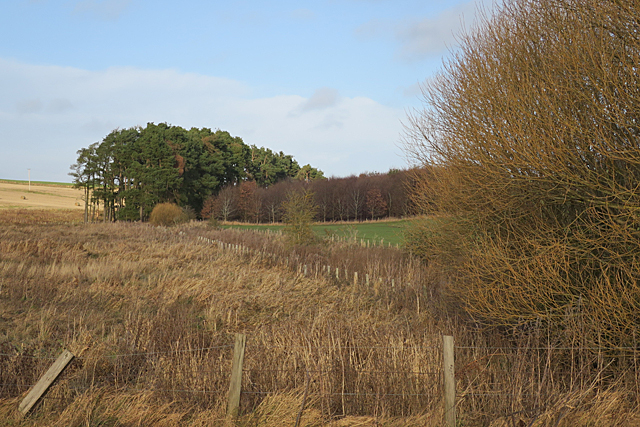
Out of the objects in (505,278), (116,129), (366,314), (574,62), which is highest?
(116,129)

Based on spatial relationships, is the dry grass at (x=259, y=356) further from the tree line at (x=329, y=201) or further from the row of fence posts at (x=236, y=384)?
the tree line at (x=329, y=201)

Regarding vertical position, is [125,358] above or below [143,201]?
below

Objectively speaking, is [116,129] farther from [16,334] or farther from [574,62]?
[574,62]

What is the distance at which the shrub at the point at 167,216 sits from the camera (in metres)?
37.4

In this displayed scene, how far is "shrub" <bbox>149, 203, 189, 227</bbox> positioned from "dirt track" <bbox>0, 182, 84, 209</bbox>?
18376 millimetres

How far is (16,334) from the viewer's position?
A: 7.27 meters

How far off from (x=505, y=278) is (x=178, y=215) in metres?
34.3

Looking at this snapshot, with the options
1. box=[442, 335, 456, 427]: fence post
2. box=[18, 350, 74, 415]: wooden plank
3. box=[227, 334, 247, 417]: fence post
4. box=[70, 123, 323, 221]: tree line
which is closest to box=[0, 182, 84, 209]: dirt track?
box=[70, 123, 323, 221]: tree line

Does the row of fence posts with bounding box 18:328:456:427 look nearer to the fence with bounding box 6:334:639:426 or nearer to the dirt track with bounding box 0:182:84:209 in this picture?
the fence with bounding box 6:334:639:426

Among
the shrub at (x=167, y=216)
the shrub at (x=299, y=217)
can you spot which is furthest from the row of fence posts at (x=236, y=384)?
the shrub at (x=167, y=216)

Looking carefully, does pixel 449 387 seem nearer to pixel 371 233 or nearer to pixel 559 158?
pixel 559 158

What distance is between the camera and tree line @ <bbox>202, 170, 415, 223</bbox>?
53812 mm

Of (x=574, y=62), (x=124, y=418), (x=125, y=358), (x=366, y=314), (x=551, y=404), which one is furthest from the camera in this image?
(x=366, y=314)

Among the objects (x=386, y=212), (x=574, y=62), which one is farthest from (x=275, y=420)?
(x=386, y=212)
